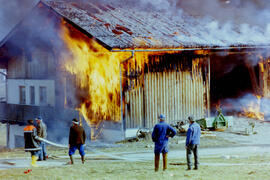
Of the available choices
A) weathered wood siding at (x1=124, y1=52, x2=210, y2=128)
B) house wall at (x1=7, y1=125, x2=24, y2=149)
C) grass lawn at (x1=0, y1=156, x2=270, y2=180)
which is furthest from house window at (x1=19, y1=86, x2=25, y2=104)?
grass lawn at (x1=0, y1=156, x2=270, y2=180)

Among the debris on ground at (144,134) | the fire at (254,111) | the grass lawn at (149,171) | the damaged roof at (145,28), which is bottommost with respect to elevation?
the grass lawn at (149,171)

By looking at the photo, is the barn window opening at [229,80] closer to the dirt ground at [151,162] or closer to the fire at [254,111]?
the fire at [254,111]

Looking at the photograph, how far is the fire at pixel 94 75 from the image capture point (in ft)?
62.0

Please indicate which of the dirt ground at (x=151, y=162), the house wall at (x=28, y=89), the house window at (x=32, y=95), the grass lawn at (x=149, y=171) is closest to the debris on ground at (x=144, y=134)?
the dirt ground at (x=151, y=162)

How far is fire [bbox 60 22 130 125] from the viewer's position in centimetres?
1889

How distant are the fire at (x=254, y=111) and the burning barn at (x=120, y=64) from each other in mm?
628

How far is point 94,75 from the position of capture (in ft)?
65.4

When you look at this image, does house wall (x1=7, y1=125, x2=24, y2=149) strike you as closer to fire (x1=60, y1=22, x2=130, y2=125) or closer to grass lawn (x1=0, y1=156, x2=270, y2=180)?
fire (x1=60, y1=22, x2=130, y2=125)

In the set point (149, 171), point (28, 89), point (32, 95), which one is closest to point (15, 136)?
point (32, 95)

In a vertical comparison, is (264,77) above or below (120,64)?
below

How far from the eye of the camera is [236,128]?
66.9 ft

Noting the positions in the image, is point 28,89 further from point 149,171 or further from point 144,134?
point 149,171

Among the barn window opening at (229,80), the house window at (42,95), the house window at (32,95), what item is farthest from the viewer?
the house window at (32,95)

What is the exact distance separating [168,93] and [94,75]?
3638 mm
